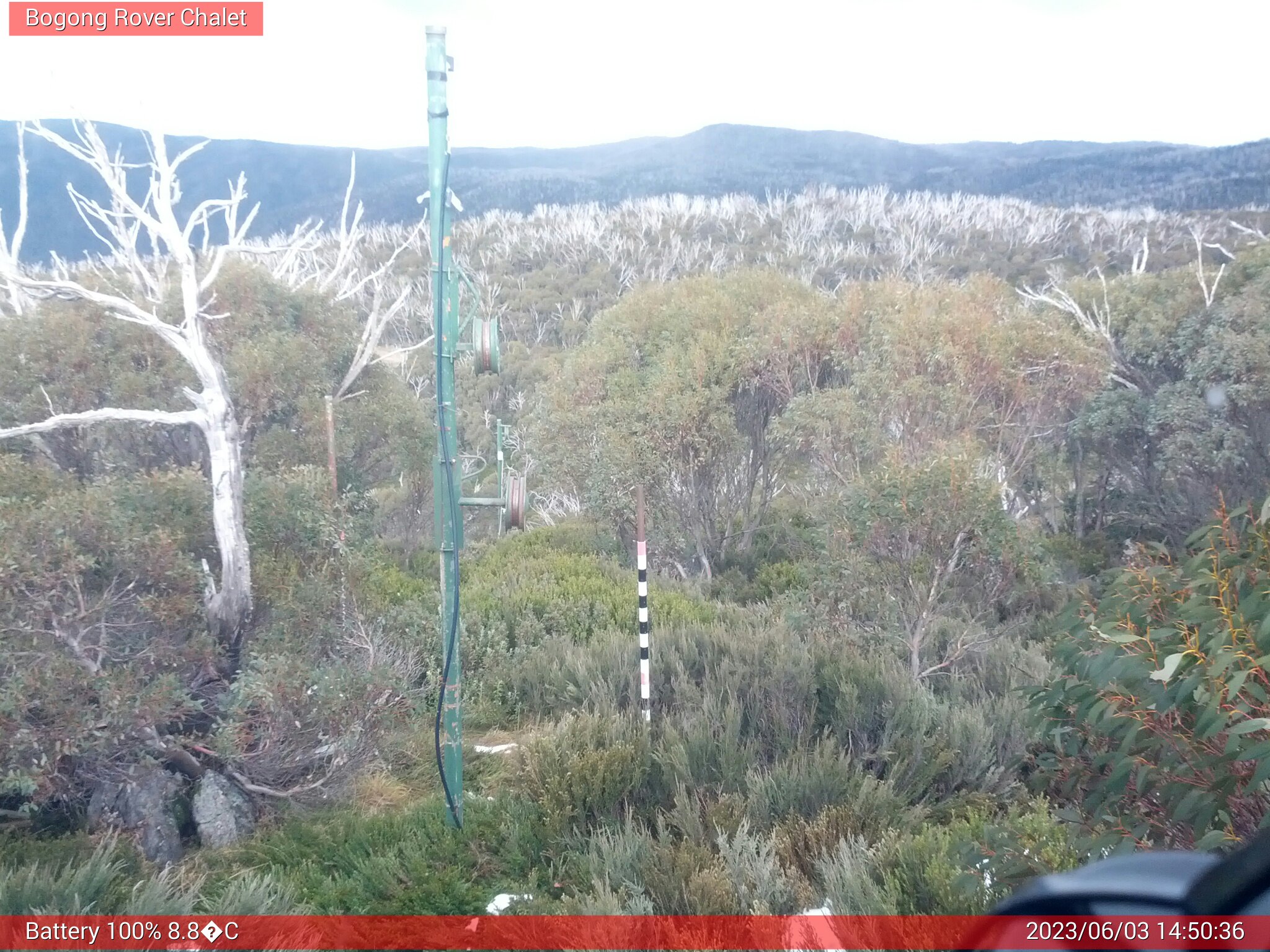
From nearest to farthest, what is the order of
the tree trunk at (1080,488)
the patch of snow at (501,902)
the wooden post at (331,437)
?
the patch of snow at (501,902) → the wooden post at (331,437) → the tree trunk at (1080,488)

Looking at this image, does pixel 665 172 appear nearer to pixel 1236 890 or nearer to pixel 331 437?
Result: pixel 331 437

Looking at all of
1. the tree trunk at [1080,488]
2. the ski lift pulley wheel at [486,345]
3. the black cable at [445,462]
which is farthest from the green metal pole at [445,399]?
the tree trunk at [1080,488]

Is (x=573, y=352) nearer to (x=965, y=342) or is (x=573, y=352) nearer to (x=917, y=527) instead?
(x=965, y=342)

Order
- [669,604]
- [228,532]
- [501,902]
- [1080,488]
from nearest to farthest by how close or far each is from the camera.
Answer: [501,902] < [228,532] < [669,604] < [1080,488]

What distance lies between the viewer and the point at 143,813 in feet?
15.2

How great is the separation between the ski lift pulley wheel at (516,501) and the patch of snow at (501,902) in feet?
5.79

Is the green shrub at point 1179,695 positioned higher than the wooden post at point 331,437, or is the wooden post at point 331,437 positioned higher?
the green shrub at point 1179,695

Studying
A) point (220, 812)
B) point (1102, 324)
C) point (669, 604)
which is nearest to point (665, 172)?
point (1102, 324)

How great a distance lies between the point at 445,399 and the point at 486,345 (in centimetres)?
34

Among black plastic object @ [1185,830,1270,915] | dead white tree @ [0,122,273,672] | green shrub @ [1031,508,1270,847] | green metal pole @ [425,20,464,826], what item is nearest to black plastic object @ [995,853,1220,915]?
black plastic object @ [1185,830,1270,915]

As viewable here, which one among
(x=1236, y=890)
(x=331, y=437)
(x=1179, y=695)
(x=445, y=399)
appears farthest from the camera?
(x=331, y=437)

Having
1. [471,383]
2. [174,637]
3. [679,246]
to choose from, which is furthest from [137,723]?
[679,246]

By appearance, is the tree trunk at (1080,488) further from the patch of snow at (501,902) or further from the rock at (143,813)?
the rock at (143,813)

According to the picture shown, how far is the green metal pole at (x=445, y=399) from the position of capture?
406 cm
